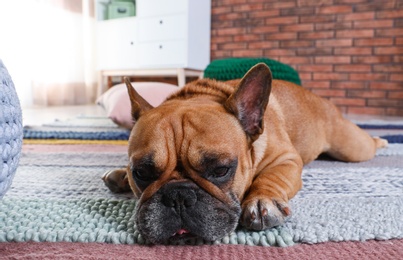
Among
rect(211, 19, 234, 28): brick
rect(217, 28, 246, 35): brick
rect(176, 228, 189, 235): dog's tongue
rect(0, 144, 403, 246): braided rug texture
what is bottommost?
rect(0, 144, 403, 246): braided rug texture

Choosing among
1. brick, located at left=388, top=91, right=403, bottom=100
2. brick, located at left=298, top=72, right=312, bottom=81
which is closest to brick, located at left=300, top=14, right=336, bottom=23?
brick, located at left=298, top=72, right=312, bottom=81

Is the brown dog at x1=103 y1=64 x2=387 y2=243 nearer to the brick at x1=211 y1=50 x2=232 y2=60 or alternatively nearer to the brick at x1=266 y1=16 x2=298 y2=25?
the brick at x1=266 y1=16 x2=298 y2=25

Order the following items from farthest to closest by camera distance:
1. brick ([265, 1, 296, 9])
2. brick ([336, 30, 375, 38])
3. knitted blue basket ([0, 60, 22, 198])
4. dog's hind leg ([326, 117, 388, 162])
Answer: brick ([265, 1, 296, 9]) < brick ([336, 30, 375, 38]) < dog's hind leg ([326, 117, 388, 162]) < knitted blue basket ([0, 60, 22, 198])

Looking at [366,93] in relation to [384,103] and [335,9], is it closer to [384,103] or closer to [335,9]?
[384,103]

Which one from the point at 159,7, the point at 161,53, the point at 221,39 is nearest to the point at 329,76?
the point at 221,39

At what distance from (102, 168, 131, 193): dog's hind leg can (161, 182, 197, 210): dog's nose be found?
1.13ft

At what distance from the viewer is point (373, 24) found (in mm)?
3256

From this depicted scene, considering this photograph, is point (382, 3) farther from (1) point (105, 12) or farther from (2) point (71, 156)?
(2) point (71, 156)

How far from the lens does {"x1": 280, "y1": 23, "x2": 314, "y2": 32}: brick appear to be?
3.46m

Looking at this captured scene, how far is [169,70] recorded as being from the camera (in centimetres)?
353

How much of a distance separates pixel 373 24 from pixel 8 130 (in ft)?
10.5

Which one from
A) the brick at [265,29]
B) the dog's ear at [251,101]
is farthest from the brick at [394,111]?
the dog's ear at [251,101]

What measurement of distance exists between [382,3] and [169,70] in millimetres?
1789

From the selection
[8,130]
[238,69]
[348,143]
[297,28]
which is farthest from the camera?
[297,28]
